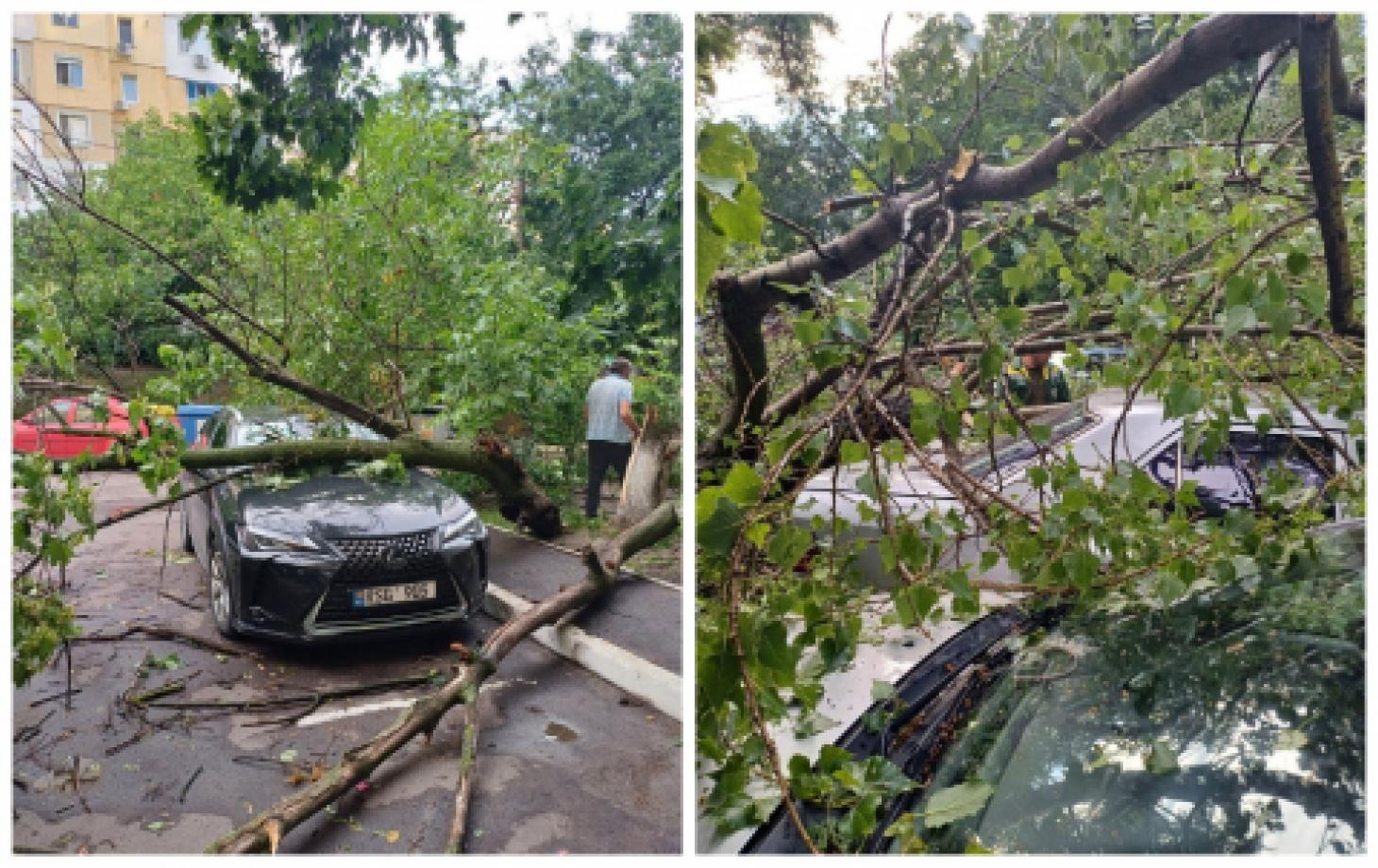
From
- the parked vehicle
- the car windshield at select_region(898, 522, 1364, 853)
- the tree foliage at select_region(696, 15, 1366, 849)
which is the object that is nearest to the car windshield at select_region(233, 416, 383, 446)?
the tree foliage at select_region(696, 15, 1366, 849)

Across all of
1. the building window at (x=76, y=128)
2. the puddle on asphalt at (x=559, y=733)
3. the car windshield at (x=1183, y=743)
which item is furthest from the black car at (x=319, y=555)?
the car windshield at (x=1183, y=743)

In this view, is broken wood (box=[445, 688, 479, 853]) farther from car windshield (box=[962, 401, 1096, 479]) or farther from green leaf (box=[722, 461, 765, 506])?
car windshield (box=[962, 401, 1096, 479])

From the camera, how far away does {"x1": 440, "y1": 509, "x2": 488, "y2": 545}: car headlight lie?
3.06 metres

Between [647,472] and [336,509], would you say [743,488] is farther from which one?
[336,509]

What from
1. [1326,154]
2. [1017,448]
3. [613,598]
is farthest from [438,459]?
[1326,154]

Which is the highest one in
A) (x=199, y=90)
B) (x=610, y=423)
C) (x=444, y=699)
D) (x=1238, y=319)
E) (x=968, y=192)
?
(x=199, y=90)

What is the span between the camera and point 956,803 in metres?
1.05

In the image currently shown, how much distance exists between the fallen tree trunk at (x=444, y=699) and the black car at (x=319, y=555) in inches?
17.1

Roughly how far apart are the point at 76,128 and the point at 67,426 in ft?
1.96

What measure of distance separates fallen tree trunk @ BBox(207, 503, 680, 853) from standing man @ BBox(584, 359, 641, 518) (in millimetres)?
183

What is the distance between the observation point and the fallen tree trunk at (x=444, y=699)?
63.1 inches

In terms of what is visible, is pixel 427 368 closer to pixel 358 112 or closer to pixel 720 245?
Result: pixel 358 112

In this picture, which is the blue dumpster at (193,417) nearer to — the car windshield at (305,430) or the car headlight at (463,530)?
the car windshield at (305,430)
